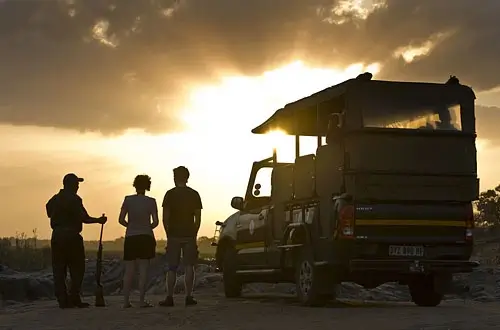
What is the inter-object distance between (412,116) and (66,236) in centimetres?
537

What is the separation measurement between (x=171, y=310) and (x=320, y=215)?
8.35ft

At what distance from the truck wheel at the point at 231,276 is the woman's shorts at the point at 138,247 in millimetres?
3804

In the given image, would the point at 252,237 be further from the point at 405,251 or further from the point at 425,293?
the point at 405,251

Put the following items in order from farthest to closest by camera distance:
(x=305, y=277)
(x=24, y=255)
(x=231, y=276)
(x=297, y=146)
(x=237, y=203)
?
(x=24, y=255) < (x=231, y=276) < (x=237, y=203) < (x=297, y=146) < (x=305, y=277)

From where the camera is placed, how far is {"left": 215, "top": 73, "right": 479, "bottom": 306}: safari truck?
12578 millimetres

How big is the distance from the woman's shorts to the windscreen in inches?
140

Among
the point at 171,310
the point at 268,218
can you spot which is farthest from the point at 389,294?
the point at 171,310

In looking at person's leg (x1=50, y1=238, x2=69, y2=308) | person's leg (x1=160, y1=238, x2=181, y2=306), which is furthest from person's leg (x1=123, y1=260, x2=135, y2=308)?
person's leg (x1=50, y1=238, x2=69, y2=308)

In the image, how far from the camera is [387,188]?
12656mm

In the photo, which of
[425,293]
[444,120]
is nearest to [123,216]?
[425,293]

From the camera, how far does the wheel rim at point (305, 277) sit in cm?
1331

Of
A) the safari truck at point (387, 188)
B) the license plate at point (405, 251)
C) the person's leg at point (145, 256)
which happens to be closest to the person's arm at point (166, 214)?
the person's leg at point (145, 256)

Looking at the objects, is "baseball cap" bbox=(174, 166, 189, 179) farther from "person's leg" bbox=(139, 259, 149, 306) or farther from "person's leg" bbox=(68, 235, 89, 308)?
"person's leg" bbox=(68, 235, 89, 308)

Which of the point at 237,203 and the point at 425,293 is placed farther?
the point at 237,203
